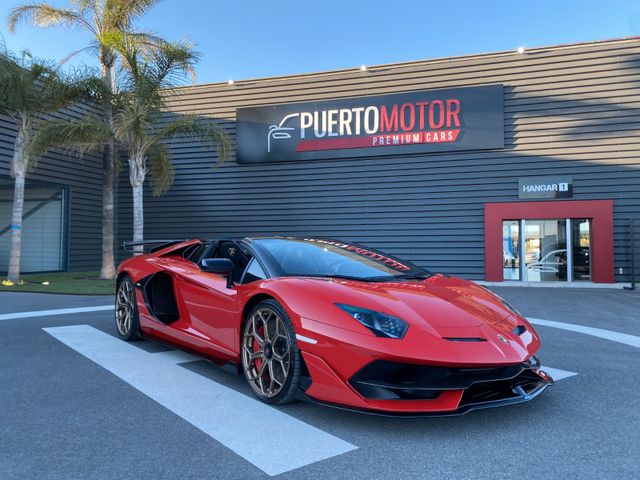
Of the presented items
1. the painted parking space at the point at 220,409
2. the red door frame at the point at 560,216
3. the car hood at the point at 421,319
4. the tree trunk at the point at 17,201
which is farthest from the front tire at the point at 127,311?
the red door frame at the point at 560,216

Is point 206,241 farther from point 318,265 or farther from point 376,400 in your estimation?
point 376,400

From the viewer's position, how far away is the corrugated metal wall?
51.1ft

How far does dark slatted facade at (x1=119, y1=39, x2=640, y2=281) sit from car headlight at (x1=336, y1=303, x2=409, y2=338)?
1192 centimetres

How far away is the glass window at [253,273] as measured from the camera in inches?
142

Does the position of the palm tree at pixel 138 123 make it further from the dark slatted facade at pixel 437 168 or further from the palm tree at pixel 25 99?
the dark slatted facade at pixel 437 168

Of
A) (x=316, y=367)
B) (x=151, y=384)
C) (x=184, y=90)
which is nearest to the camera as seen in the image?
(x=316, y=367)

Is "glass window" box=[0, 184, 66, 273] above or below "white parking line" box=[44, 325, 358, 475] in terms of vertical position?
above

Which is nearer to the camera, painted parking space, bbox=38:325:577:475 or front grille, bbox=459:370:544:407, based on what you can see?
painted parking space, bbox=38:325:577:475

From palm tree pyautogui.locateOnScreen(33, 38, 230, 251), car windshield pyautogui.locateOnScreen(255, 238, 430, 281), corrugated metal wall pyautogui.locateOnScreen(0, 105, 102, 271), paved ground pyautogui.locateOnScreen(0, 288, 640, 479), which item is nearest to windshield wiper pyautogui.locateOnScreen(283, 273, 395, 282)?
car windshield pyautogui.locateOnScreen(255, 238, 430, 281)

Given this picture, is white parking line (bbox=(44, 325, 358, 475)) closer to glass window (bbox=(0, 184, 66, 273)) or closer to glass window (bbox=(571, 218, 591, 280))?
glass window (bbox=(571, 218, 591, 280))

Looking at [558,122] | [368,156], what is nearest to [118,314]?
[368,156]

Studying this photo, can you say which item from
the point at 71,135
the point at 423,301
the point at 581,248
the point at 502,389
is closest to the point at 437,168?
the point at 581,248

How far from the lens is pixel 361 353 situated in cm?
266

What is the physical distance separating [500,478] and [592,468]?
490mm
